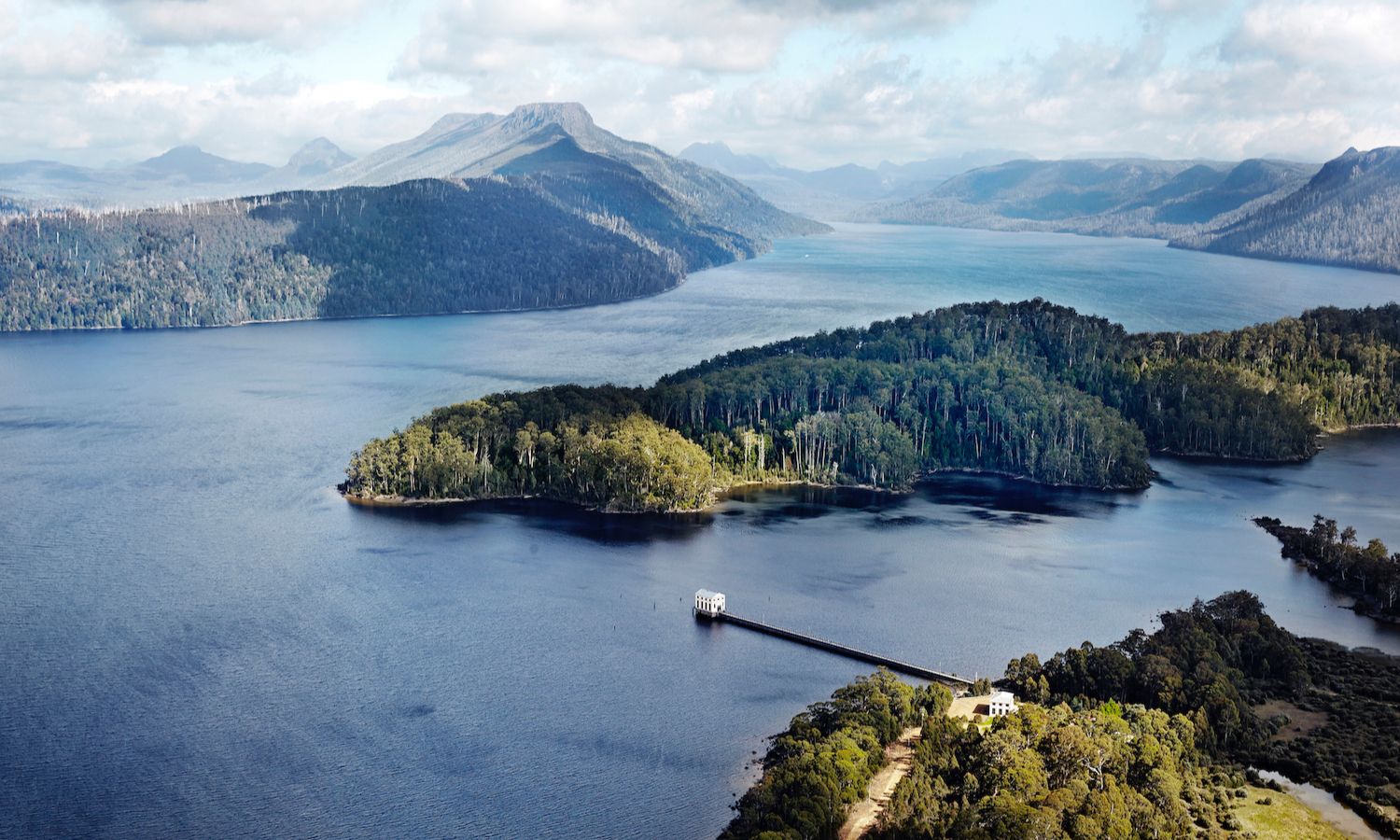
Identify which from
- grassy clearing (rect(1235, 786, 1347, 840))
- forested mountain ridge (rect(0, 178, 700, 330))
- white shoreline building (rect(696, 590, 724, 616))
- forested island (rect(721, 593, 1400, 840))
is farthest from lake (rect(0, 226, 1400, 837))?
forested mountain ridge (rect(0, 178, 700, 330))

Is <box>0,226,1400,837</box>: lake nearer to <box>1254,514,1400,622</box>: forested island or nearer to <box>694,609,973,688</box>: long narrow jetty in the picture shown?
<box>694,609,973,688</box>: long narrow jetty

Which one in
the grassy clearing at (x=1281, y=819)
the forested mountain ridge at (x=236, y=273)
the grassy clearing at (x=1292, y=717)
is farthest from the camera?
the forested mountain ridge at (x=236, y=273)

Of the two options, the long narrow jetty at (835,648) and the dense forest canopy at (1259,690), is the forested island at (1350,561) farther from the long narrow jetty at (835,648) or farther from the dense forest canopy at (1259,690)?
the long narrow jetty at (835,648)

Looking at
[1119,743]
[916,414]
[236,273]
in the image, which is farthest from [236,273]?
[1119,743]

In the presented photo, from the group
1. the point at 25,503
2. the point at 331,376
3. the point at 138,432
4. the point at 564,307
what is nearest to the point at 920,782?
the point at 25,503

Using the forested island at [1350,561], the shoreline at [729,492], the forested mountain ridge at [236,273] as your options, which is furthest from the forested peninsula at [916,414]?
the forested mountain ridge at [236,273]

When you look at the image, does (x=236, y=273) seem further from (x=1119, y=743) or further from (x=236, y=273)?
(x=1119, y=743)
